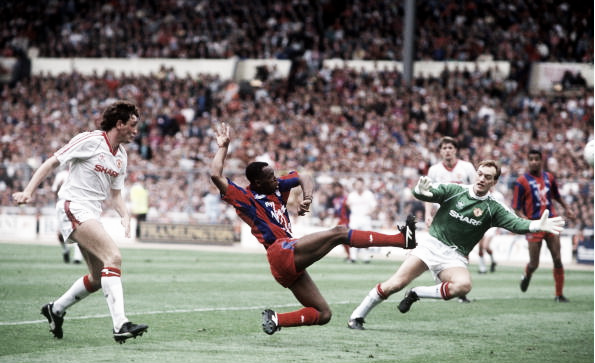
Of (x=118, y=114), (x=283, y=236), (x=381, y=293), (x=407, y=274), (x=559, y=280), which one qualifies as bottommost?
(x=559, y=280)

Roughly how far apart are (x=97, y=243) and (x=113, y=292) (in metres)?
0.55

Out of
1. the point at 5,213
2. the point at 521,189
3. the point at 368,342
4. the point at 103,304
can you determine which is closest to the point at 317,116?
the point at 5,213

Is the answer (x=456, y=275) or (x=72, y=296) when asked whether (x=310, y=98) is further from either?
(x=72, y=296)

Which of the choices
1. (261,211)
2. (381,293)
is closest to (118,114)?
(261,211)

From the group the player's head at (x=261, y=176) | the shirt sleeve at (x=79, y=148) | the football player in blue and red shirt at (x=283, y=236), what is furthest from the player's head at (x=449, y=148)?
the shirt sleeve at (x=79, y=148)

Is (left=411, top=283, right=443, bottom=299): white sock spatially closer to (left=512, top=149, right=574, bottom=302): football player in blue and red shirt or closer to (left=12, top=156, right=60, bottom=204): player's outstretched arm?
(left=12, top=156, right=60, bottom=204): player's outstretched arm

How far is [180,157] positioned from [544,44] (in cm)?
1490

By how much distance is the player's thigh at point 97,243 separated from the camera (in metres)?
8.68

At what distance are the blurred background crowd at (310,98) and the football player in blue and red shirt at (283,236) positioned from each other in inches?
745

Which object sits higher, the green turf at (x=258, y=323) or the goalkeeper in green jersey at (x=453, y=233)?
the goalkeeper in green jersey at (x=453, y=233)

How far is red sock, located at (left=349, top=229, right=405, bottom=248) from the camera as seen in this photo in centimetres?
832

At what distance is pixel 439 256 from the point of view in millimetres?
10430

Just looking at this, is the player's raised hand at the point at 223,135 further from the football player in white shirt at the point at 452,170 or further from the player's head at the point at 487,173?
the football player in white shirt at the point at 452,170

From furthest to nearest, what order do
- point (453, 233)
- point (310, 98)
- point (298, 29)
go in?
point (298, 29) < point (310, 98) < point (453, 233)
